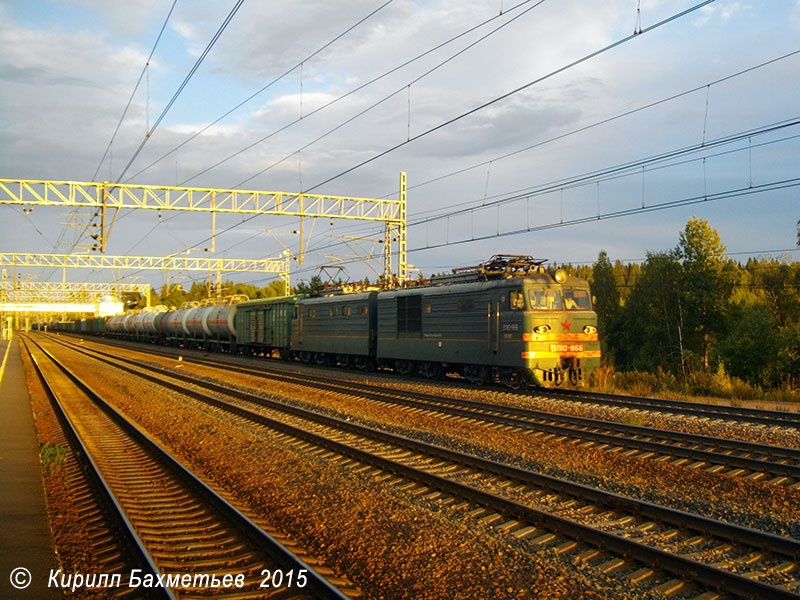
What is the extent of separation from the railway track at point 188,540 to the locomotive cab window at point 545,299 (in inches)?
429

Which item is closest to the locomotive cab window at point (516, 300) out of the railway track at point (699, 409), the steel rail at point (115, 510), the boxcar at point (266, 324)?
the railway track at point (699, 409)

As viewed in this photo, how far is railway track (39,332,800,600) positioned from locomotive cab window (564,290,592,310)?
372 inches

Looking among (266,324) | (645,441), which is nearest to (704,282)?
(266,324)

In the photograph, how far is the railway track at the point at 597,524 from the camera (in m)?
→ 5.72

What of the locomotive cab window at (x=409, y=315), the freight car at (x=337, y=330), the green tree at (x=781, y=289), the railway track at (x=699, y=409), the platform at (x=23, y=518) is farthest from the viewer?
the green tree at (x=781, y=289)

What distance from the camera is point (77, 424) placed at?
50.8ft

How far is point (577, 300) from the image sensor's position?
19.6 meters

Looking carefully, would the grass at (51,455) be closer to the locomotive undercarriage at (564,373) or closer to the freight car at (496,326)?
the freight car at (496,326)

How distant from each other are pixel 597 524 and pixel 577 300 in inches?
515

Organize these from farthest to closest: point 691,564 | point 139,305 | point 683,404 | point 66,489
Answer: point 139,305 < point 683,404 < point 66,489 < point 691,564

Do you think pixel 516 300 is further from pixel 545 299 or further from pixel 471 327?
pixel 471 327

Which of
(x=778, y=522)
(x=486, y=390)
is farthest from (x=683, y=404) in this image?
(x=778, y=522)

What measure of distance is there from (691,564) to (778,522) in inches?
95.2

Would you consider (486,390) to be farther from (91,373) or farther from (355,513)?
(91,373)
